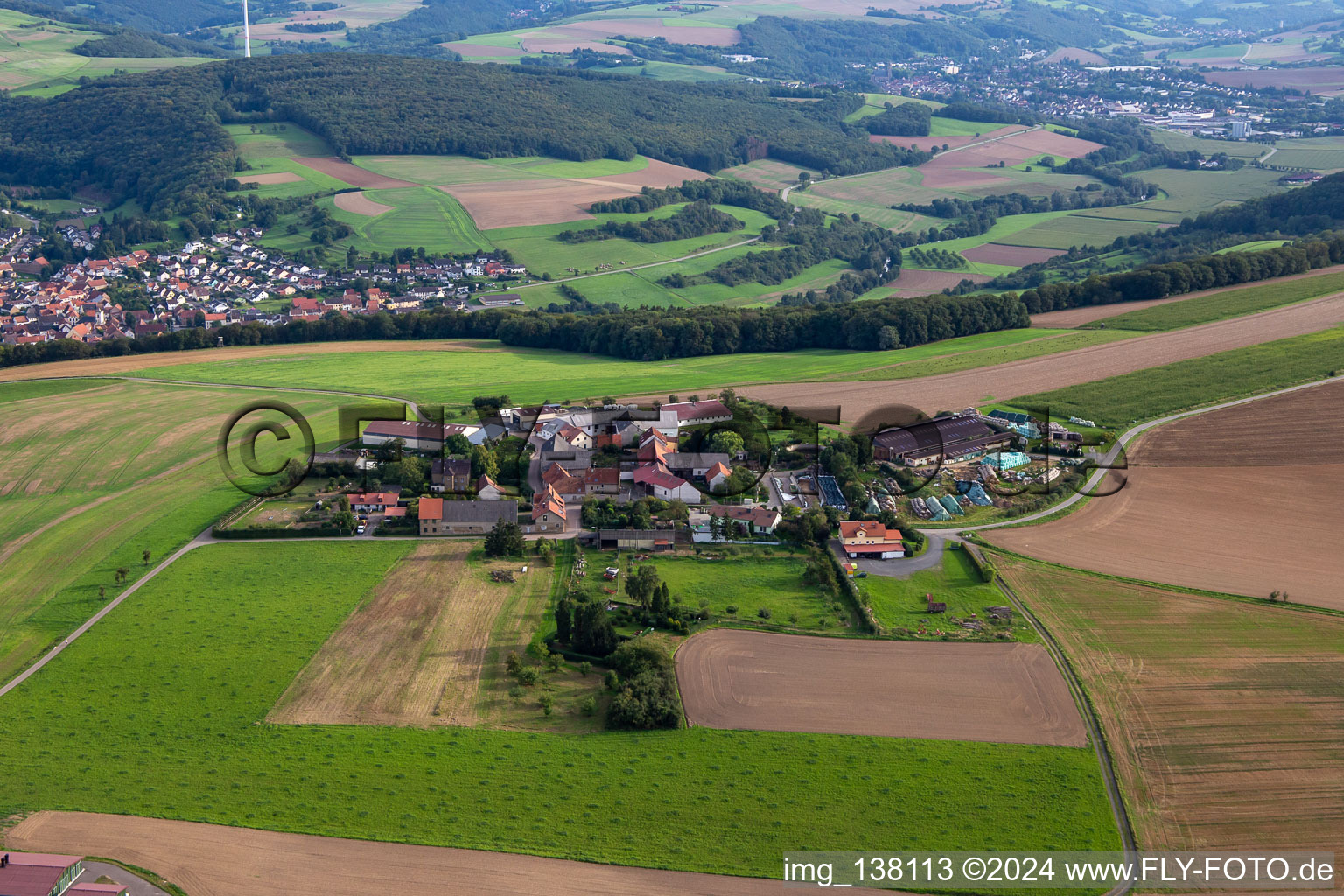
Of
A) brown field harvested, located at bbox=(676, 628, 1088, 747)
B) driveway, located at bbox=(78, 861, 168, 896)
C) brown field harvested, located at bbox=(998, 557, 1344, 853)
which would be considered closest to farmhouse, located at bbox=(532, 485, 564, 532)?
brown field harvested, located at bbox=(676, 628, 1088, 747)

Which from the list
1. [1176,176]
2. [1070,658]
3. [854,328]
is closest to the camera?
[1070,658]

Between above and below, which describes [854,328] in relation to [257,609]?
above

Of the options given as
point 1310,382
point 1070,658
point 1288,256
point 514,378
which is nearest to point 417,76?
point 514,378

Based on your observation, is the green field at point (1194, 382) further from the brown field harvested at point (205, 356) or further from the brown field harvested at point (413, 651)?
the brown field harvested at point (205, 356)

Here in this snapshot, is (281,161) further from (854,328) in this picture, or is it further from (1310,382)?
(1310,382)

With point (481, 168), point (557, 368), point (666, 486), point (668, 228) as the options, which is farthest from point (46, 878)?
point (481, 168)
